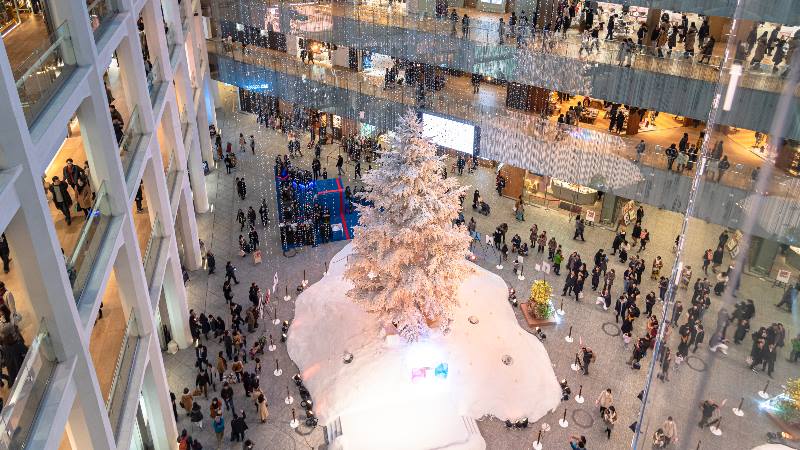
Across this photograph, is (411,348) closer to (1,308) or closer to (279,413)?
(279,413)

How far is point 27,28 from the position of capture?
1154 cm

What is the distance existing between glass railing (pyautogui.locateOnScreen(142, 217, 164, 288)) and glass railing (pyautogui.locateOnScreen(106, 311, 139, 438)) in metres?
2.32

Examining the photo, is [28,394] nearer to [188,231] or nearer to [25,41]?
[25,41]

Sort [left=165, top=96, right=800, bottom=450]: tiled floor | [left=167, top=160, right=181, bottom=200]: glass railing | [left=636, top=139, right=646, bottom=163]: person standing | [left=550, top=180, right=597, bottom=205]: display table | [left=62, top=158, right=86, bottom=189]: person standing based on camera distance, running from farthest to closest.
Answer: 1. [left=550, top=180, right=597, bottom=205]: display table
2. [left=636, top=139, right=646, bottom=163]: person standing
3. [left=167, top=160, right=181, bottom=200]: glass railing
4. [left=62, top=158, right=86, bottom=189]: person standing
5. [left=165, top=96, right=800, bottom=450]: tiled floor

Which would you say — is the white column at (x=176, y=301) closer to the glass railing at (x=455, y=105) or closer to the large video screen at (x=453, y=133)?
the large video screen at (x=453, y=133)

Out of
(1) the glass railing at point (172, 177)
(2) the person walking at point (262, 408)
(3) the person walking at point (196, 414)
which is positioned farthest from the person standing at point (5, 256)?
(1) the glass railing at point (172, 177)

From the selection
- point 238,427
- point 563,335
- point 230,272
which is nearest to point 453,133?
point 563,335

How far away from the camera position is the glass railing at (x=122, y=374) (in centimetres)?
1279

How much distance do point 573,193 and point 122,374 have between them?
2182 cm

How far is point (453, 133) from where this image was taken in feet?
92.2

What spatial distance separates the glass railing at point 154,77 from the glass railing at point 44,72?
877 centimetres

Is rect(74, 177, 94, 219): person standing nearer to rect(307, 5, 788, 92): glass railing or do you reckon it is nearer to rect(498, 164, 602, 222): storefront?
rect(307, 5, 788, 92): glass railing

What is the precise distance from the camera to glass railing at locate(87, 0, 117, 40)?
13.7 metres

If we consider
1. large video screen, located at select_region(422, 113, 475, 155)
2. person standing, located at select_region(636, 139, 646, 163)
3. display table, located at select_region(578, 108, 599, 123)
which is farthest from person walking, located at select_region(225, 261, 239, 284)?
display table, located at select_region(578, 108, 599, 123)
